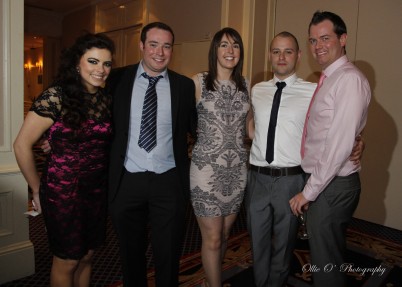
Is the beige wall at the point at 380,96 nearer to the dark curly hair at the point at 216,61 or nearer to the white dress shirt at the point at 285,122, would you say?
the white dress shirt at the point at 285,122

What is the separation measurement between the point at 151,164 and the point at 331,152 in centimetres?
101

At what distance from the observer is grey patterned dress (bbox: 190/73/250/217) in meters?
2.05

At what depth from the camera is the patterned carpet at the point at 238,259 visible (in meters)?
2.62

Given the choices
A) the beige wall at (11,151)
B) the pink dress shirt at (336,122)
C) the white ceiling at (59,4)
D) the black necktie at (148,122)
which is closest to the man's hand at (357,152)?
the pink dress shirt at (336,122)

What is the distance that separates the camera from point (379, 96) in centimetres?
391

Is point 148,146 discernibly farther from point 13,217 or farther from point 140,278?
point 13,217

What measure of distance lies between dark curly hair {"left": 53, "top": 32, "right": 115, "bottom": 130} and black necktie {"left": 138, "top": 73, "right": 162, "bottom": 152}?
0.35 meters

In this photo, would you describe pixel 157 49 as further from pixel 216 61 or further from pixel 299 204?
pixel 299 204

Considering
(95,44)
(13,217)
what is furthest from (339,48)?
(13,217)

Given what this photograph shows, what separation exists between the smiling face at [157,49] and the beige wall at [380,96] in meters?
2.99

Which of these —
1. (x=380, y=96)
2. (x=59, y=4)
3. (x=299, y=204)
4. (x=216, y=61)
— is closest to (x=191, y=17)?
(x=380, y=96)

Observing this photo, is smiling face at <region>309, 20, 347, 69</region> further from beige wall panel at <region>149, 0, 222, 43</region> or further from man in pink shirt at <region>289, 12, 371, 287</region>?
beige wall panel at <region>149, 0, 222, 43</region>

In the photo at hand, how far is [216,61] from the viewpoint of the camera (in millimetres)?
2148

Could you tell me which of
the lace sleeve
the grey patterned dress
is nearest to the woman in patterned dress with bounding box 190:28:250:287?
the grey patterned dress
